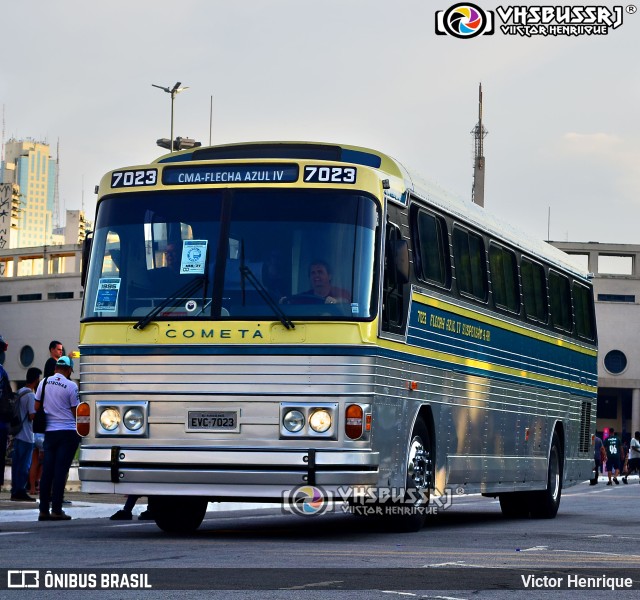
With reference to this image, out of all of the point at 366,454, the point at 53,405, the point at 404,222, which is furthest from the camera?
the point at 53,405

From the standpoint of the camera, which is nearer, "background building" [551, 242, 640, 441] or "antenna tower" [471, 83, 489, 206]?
"background building" [551, 242, 640, 441]

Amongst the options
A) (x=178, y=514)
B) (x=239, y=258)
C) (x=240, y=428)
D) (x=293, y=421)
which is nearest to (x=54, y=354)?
(x=178, y=514)

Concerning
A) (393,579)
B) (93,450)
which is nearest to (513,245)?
(93,450)

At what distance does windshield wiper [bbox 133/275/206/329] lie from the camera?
12977 mm

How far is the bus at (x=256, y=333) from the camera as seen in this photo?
501 inches

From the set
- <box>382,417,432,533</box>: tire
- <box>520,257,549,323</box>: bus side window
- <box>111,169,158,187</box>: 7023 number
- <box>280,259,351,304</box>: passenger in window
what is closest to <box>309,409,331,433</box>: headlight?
<box>280,259,351,304</box>: passenger in window

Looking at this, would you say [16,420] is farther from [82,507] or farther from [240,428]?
[240,428]

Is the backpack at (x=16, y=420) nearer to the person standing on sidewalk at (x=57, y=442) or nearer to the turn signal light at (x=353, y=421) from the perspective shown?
the person standing on sidewalk at (x=57, y=442)

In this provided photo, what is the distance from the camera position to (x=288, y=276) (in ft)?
42.2

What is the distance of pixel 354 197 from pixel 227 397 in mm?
2061

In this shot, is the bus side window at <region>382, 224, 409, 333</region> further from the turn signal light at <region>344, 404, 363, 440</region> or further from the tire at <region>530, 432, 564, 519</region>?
the tire at <region>530, 432, 564, 519</region>

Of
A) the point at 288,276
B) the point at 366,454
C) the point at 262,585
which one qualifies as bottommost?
the point at 262,585

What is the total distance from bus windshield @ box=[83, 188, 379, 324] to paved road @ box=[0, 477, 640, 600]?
2.03m

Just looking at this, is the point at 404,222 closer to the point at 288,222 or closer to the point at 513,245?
the point at 288,222
